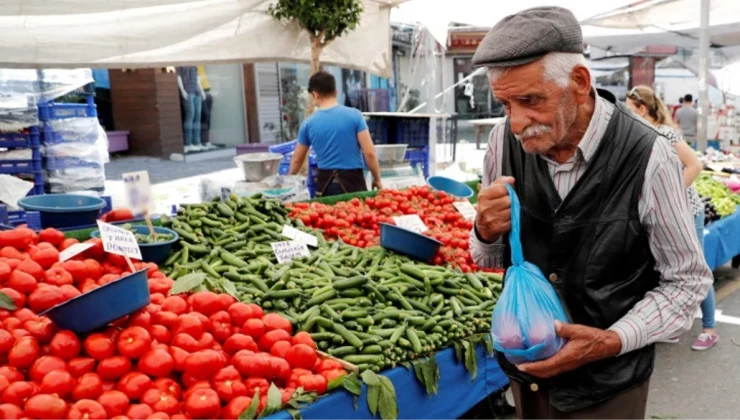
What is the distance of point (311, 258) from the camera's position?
4211 millimetres

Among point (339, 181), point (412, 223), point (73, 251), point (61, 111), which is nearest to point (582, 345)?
point (73, 251)

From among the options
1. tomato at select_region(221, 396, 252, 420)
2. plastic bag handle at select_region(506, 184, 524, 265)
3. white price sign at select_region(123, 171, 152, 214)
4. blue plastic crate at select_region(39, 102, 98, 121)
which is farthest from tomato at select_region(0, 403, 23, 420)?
blue plastic crate at select_region(39, 102, 98, 121)

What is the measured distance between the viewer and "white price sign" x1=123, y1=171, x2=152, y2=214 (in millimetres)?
3262

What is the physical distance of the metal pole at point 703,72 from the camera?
9734 millimetres

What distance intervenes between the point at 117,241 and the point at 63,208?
139 centimetres

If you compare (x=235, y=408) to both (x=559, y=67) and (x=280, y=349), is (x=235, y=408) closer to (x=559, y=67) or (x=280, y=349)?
(x=280, y=349)

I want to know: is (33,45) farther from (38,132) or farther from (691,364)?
(691,364)

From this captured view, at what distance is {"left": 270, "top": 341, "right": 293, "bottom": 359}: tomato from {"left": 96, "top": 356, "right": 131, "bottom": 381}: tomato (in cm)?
64

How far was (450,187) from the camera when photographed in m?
6.47

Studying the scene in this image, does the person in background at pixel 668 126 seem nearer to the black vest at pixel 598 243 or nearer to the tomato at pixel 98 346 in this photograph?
the black vest at pixel 598 243

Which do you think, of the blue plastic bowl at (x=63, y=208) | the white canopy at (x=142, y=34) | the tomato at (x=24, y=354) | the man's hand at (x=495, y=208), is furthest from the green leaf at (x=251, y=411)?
the white canopy at (x=142, y=34)

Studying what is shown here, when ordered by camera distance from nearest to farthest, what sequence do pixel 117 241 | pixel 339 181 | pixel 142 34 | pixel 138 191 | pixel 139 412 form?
pixel 139 412, pixel 117 241, pixel 138 191, pixel 142 34, pixel 339 181

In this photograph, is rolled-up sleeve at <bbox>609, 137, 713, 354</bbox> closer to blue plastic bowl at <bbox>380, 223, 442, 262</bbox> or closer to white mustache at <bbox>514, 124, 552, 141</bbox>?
white mustache at <bbox>514, 124, 552, 141</bbox>

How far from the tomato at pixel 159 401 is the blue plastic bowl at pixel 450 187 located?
14.0 feet
